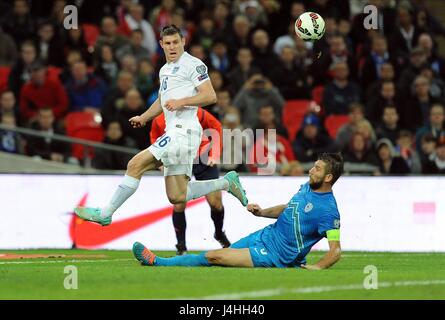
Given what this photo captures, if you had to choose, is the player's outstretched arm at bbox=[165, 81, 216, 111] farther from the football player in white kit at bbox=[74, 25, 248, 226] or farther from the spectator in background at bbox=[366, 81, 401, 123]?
the spectator in background at bbox=[366, 81, 401, 123]

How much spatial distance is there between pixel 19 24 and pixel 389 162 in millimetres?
7783

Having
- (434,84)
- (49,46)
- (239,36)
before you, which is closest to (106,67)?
(49,46)

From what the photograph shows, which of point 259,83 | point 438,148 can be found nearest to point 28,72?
point 259,83

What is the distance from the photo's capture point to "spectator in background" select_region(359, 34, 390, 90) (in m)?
22.1

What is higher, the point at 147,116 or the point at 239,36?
the point at 239,36

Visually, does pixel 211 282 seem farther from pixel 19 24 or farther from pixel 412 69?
pixel 19 24

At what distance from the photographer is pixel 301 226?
38.0 feet

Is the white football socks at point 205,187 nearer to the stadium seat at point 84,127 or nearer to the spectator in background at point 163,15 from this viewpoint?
the stadium seat at point 84,127

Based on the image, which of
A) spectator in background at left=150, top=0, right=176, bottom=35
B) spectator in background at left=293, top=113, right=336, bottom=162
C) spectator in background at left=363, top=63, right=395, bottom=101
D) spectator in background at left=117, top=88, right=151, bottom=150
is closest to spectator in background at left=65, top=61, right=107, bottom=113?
spectator in background at left=117, top=88, right=151, bottom=150

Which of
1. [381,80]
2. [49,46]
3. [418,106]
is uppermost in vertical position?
[49,46]

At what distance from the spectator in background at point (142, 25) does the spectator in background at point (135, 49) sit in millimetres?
377

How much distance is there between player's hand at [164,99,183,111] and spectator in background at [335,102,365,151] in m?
7.67

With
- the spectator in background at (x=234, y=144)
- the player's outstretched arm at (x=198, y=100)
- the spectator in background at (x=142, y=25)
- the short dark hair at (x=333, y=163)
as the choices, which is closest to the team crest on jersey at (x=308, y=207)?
the short dark hair at (x=333, y=163)

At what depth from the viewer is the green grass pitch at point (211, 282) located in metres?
9.75
